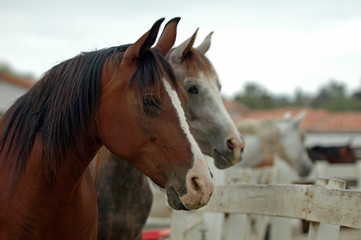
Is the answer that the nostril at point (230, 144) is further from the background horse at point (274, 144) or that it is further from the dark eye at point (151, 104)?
the background horse at point (274, 144)

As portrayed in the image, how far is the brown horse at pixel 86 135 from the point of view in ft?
6.76

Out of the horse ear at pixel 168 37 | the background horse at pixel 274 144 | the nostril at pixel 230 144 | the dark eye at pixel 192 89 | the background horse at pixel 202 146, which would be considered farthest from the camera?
the background horse at pixel 274 144

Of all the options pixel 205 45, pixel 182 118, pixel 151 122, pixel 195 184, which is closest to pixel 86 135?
pixel 151 122

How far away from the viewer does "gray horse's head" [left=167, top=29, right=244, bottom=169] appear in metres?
3.27

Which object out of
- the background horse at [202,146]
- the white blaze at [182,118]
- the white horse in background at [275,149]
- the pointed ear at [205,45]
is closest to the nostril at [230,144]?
the background horse at [202,146]

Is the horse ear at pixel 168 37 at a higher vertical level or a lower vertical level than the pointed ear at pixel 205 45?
lower

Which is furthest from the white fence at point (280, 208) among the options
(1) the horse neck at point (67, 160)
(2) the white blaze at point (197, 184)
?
(1) the horse neck at point (67, 160)

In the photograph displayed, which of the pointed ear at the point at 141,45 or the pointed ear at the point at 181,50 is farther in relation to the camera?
the pointed ear at the point at 181,50

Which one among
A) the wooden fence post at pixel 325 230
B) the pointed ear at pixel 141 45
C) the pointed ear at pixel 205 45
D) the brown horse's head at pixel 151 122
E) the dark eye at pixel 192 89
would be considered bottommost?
the wooden fence post at pixel 325 230

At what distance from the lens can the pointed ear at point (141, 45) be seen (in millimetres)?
2049

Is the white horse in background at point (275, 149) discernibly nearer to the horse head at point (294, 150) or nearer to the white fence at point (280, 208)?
the horse head at point (294, 150)

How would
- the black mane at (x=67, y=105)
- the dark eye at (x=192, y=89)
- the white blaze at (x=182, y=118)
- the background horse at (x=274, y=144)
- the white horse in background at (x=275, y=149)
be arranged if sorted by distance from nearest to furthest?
the white blaze at (x=182, y=118), the black mane at (x=67, y=105), the dark eye at (x=192, y=89), the white horse in background at (x=275, y=149), the background horse at (x=274, y=144)

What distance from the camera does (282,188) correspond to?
2947mm

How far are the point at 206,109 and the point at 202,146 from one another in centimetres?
32
